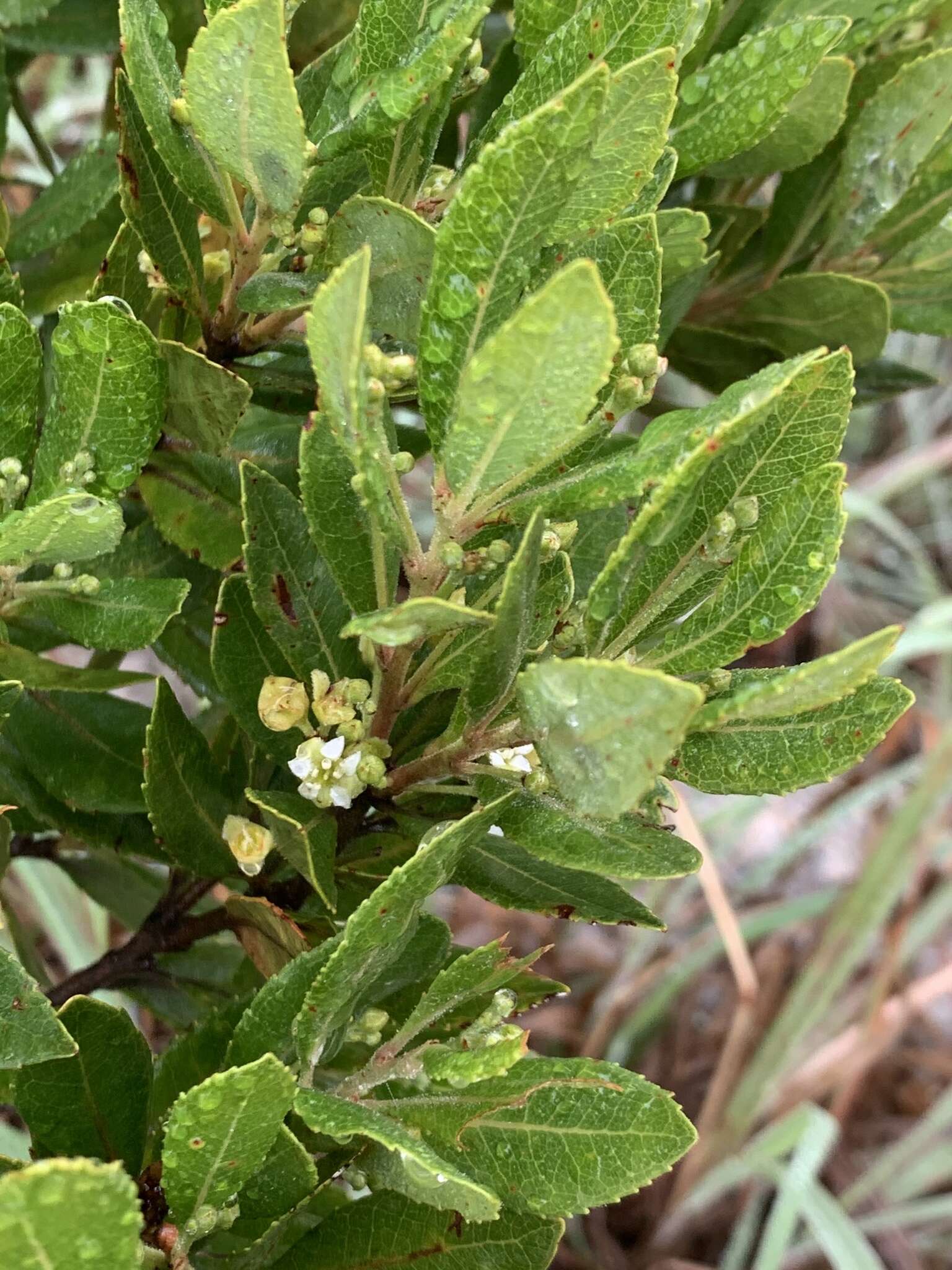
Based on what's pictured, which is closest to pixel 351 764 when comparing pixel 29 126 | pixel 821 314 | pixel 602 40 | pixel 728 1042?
pixel 602 40

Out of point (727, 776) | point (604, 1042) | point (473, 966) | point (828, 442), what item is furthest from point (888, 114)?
point (604, 1042)

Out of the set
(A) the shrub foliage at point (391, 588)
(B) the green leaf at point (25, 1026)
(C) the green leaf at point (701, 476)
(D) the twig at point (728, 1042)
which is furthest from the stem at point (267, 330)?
(D) the twig at point (728, 1042)

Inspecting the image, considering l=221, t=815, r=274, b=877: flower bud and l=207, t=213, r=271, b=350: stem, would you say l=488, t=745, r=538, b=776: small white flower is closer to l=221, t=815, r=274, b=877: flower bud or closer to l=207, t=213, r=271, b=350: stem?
l=221, t=815, r=274, b=877: flower bud

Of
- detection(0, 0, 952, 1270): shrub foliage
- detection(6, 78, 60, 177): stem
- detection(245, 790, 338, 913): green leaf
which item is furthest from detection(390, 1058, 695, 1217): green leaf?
detection(6, 78, 60, 177): stem

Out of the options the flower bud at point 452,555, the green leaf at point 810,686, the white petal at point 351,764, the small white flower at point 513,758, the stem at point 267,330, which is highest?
the stem at point 267,330

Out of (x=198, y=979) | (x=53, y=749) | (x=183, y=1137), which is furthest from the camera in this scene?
(x=198, y=979)

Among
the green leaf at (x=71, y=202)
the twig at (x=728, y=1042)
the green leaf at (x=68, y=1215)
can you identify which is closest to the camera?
the green leaf at (x=68, y=1215)

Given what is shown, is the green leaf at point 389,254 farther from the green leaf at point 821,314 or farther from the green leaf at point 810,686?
the green leaf at point 821,314

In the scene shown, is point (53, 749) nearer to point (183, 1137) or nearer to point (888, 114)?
point (183, 1137)
